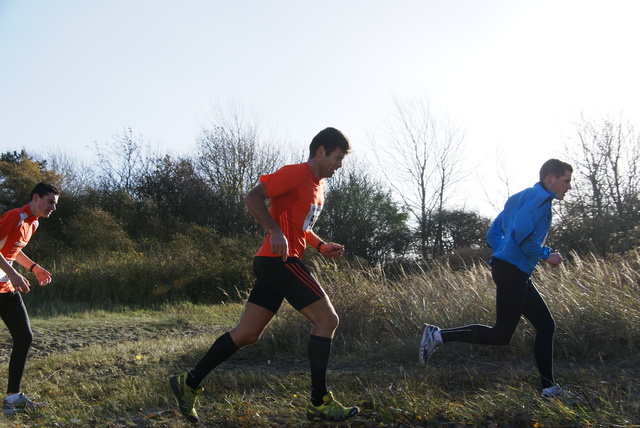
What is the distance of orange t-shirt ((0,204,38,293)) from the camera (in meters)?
4.79

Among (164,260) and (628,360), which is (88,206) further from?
(628,360)

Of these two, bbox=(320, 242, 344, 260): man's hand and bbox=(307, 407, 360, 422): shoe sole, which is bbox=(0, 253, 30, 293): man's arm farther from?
bbox=(307, 407, 360, 422): shoe sole

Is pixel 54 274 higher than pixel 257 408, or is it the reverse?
pixel 54 274

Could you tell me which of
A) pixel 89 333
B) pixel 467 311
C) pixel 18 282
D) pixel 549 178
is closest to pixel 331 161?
pixel 549 178

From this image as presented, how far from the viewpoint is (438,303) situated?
6.88 meters

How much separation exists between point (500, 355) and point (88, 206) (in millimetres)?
21861

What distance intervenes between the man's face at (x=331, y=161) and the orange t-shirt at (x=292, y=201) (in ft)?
0.32

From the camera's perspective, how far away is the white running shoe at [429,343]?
15.7 feet

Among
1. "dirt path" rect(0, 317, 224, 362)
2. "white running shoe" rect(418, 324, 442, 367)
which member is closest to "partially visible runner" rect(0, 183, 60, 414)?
"dirt path" rect(0, 317, 224, 362)

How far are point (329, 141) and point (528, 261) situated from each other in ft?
5.81

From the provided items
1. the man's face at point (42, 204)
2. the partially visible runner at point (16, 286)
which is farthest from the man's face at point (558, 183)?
the man's face at point (42, 204)

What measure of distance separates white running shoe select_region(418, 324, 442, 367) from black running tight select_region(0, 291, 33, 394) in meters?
3.27

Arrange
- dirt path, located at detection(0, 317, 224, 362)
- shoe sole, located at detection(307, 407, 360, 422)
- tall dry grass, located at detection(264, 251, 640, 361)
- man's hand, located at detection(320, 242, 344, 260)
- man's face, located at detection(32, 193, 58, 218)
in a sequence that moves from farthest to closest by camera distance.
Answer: dirt path, located at detection(0, 317, 224, 362) < tall dry grass, located at detection(264, 251, 640, 361) < man's face, located at detection(32, 193, 58, 218) < man's hand, located at detection(320, 242, 344, 260) < shoe sole, located at detection(307, 407, 360, 422)

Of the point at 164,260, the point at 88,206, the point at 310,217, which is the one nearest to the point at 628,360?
the point at 310,217
